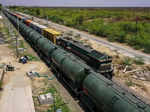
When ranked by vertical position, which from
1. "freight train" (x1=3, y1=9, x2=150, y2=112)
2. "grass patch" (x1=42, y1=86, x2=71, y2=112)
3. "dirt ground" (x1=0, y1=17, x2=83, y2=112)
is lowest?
"grass patch" (x1=42, y1=86, x2=71, y2=112)

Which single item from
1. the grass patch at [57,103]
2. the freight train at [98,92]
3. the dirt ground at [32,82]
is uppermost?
the freight train at [98,92]

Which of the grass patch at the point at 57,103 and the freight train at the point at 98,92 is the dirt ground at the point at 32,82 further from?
the freight train at the point at 98,92

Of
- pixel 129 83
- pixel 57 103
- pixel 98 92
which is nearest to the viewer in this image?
pixel 98 92

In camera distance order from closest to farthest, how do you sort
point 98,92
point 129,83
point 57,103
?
point 98,92
point 57,103
point 129,83

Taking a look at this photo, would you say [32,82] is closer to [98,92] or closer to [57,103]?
[57,103]

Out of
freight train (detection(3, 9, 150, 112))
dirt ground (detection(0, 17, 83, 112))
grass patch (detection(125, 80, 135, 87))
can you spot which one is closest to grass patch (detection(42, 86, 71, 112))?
dirt ground (detection(0, 17, 83, 112))

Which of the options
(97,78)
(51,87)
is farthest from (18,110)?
(97,78)

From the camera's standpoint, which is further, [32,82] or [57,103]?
[32,82]

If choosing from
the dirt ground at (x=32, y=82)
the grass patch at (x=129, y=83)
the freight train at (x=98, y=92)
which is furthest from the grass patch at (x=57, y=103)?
the grass patch at (x=129, y=83)

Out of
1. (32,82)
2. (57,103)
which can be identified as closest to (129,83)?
(57,103)

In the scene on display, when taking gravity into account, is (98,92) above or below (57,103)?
above

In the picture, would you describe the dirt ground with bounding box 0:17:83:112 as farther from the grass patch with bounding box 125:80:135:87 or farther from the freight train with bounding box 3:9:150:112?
the grass patch with bounding box 125:80:135:87

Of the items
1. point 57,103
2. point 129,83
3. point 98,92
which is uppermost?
point 98,92

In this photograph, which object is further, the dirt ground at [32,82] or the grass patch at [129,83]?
the grass patch at [129,83]
